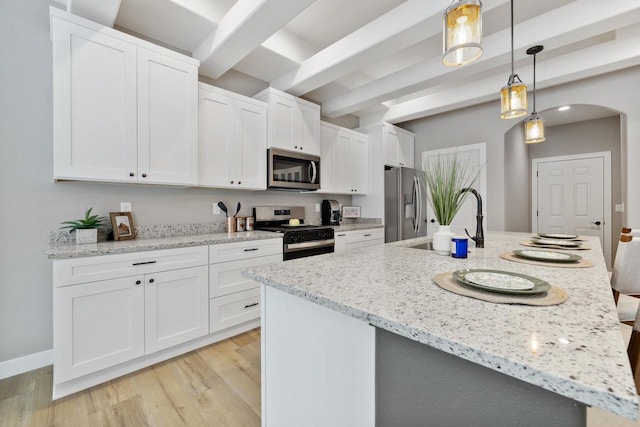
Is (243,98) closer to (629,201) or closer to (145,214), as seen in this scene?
(145,214)

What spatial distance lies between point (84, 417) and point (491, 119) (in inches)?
203

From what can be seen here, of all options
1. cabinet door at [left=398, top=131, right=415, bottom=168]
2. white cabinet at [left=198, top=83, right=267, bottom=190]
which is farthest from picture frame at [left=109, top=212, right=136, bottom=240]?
cabinet door at [left=398, top=131, right=415, bottom=168]

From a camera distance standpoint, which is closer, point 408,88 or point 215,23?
point 215,23

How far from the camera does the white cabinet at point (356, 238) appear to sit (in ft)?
11.6

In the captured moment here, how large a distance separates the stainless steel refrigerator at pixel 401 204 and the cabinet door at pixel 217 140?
92.9 inches

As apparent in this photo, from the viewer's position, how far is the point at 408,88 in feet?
10.8

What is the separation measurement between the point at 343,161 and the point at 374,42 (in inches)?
73.0

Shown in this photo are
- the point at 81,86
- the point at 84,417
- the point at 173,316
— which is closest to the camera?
the point at 84,417

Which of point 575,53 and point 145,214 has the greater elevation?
point 575,53

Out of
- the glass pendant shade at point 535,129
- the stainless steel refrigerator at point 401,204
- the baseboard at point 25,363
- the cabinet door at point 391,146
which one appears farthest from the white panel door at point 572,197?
the baseboard at point 25,363

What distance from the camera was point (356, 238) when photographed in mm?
3764

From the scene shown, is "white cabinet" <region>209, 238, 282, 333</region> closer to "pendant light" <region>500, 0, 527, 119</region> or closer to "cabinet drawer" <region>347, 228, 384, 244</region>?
"cabinet drawer" <region>347, 228, 384, 244</region>

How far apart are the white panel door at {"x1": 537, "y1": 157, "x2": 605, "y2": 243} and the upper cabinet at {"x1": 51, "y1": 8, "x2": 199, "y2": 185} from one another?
5863 millimetres

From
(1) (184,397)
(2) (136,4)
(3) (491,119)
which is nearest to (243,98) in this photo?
(2) (136,4)
